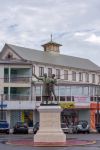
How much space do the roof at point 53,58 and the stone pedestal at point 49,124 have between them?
41820 millimetres

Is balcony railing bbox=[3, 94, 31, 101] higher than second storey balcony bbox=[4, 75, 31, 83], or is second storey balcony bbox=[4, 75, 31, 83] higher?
second storey balcony bbox=[4, 75, 31, 83]

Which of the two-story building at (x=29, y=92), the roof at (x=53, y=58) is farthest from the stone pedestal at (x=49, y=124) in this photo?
the roof at (x=53, y=58)

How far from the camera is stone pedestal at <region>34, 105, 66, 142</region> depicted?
3117cm

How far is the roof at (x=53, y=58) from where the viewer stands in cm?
7556

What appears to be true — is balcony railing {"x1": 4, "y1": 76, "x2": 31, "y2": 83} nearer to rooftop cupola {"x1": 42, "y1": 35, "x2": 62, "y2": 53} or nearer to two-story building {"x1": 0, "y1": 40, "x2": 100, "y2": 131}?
two-story building {"x1": 0, "y1": 40, "x2": 100, "y2": 131}

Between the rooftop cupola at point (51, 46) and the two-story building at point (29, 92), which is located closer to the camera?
the two-story building at point (29, 92)

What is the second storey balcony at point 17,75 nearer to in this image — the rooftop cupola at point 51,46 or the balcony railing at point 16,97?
the balcony railing at point 16,97

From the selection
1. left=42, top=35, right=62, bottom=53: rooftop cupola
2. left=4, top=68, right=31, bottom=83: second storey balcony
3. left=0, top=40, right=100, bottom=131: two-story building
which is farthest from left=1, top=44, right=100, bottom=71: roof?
left=4, top=68, right=31, bottom=83: second storey balcony

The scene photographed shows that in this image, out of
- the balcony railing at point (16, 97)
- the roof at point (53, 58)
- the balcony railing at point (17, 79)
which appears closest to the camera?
the balcony railing at point (16, 97)

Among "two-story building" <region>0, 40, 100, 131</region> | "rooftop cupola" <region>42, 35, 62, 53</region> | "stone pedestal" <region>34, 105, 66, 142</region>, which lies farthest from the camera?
"rooftop cupola" <region>42, 35, 62, 53</region>

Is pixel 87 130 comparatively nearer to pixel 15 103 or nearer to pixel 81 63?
pixel 15 103

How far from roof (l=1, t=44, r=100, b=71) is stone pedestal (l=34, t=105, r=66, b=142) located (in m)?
41.8

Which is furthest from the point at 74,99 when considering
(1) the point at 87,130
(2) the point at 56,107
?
(2) the point at 56,107

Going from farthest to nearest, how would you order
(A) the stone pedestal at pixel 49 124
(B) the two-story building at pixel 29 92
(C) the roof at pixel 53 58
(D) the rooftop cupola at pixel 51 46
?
(D) the rooftop cupola at pixel 51 46, (C) the roof at pixel 53 58, (B) the two-story building at pixel 29 92, (A) the stone pedestal at pixel 49 124
